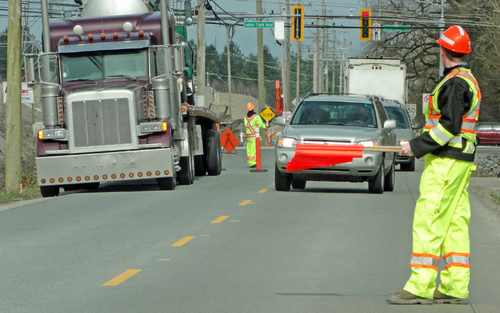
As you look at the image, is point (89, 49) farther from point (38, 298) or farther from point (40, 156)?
point (38, 298)

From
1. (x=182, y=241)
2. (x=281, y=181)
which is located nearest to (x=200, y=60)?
(x=281, y=181)

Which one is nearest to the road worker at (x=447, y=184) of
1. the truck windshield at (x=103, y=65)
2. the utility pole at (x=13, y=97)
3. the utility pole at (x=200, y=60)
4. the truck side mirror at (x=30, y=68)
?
the truck windshield at (x=103, y=65)

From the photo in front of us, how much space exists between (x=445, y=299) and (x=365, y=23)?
33.8 meters

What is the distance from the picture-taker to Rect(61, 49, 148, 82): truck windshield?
53.7 feet

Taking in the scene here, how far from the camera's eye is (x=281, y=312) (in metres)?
6.08

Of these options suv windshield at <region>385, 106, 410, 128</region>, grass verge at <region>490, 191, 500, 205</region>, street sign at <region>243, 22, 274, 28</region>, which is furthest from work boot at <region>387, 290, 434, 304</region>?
street sign at <region>243, 22, 274, 28</region>

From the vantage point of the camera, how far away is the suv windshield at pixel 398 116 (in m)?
23.8

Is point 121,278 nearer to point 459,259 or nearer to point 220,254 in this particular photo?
point 220,254

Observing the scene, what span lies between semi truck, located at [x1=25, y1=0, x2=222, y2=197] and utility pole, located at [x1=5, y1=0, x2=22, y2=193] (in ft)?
2.63

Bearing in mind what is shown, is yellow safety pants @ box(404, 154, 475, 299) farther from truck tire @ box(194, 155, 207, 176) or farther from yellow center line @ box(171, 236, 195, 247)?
truck tire @ box(194, 155, 207, 176)

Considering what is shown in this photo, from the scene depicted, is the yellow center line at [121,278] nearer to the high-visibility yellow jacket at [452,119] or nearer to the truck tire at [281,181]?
the high-visibility yellow jacket at [452,119]

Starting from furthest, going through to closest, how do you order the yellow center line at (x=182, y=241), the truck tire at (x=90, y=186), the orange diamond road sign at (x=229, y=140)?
the orange diamond road sign at (x=229, y=140), the truck tire at (x=90, y=186), the yellow center line at (x=182, y=241)

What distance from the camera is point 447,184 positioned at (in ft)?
20.1

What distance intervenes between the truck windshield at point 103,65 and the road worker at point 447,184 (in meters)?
10.8
